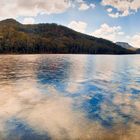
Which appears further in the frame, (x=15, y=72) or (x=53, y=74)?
(x=15, y=72)

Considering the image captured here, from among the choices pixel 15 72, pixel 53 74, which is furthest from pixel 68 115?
pixel 15 72

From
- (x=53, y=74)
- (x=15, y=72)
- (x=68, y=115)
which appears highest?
(x=68, y=115)

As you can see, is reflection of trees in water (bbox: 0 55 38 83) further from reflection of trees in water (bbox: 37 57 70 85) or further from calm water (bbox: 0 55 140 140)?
calm water (bbox: 0 55 140 140)

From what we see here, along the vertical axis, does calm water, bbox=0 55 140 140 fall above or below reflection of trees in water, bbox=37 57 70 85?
above

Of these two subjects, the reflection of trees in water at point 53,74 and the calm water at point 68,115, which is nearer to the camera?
the calm water at point 68,115

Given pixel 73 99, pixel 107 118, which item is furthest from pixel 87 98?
pixel 107 118

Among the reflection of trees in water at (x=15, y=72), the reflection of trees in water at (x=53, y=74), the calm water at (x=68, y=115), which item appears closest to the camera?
the calm water at (x=68, y=115)

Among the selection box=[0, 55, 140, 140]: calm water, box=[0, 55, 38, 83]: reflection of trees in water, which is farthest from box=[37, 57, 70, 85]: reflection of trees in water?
box=[0, 55, 140, 140]: calm water

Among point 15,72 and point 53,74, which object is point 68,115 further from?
point 15,72

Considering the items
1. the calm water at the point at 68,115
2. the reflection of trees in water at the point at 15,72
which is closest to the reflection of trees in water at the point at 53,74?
the reflection of trees in water at the point at 15,72

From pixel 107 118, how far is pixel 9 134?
26.9ft

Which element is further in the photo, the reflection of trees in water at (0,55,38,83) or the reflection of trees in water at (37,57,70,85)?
the reflection of trees in water at (0,55,38,83)

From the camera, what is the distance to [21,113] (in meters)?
19.9

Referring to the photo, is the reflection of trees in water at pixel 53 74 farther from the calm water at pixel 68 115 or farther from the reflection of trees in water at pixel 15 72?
the calm water at pixel 68 115
